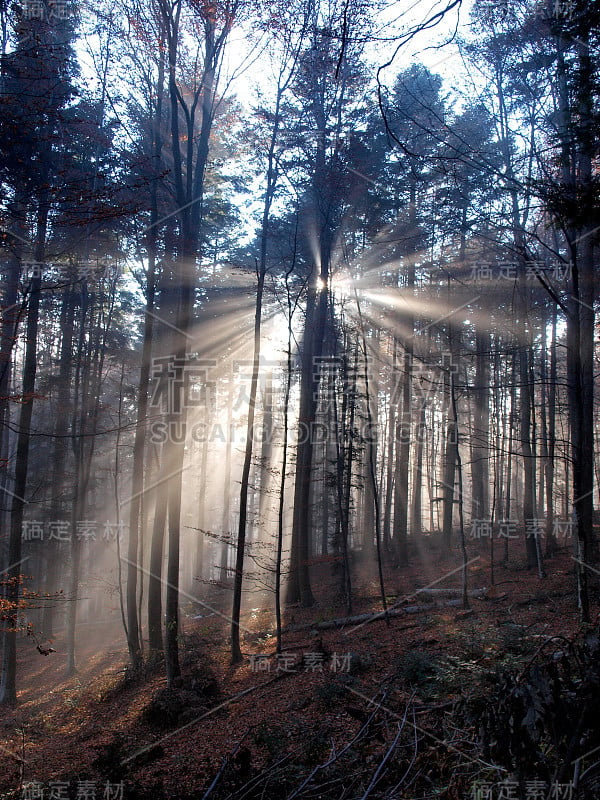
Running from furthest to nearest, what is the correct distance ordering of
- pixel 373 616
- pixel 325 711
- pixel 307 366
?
pixel 307 366, pixel 373 616, pixel 325 711

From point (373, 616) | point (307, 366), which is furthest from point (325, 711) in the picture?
point (307, 366)

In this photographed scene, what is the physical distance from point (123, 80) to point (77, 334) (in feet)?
31.4

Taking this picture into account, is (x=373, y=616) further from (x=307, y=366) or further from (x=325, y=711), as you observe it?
(x=307, y=366)

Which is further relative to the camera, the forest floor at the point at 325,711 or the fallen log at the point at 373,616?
the fallen log at the point at 373,616

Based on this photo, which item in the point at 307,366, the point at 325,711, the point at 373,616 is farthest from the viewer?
the point at 307,366

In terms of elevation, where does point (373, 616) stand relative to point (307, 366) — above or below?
below

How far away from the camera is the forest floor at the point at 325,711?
3.97m

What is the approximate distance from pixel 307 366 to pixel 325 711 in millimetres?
10688

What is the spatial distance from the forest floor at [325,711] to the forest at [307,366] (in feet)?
0.19

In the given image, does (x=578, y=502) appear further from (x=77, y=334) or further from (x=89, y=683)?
(x=77, y=334)

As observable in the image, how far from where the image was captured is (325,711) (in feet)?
24.2

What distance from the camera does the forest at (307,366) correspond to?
4902 mm

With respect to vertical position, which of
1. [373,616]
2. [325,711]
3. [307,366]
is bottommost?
[373,616]

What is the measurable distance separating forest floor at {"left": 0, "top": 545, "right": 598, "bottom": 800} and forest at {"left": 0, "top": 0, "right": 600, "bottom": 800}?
0.06 meters
